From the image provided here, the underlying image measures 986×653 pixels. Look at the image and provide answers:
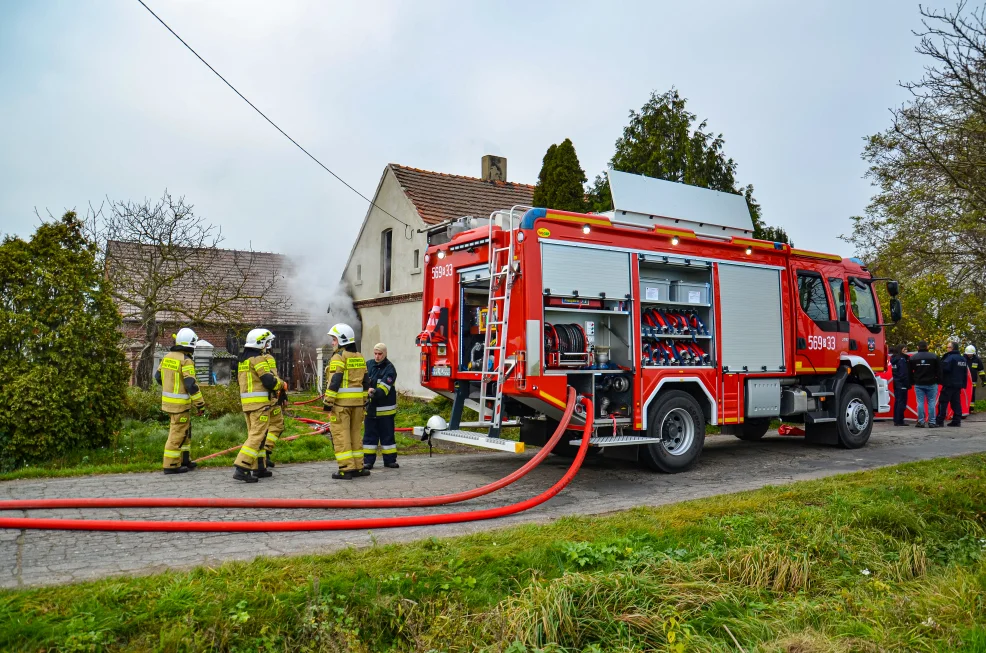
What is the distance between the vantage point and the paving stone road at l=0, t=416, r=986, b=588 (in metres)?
4.67

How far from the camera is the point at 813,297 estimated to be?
10.3m

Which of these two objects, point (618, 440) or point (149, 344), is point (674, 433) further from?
point (149, 344)

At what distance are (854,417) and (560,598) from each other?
8683mm

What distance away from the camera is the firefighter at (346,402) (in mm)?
7676

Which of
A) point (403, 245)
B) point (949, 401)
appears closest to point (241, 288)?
point (403, 245)

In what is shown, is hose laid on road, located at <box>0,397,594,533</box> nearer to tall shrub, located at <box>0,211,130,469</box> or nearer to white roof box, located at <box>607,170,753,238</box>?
tall shrub, located at <box>0,211,130,469</box>

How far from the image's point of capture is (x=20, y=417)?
25.3ft

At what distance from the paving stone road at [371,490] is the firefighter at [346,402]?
0.84 feet

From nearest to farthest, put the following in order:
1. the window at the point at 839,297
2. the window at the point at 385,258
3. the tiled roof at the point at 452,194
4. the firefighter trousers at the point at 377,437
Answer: the firefighter trousers at the point at 377,437
the window at the point at 839,297
the tiled roof at the point at 452,194
the window at the point at 385,258

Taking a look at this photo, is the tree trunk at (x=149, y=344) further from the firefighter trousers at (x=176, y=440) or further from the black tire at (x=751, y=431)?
the black tire at (x=751, y=431)

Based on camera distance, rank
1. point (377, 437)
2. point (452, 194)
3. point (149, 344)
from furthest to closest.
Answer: point (452, 194)
point (149, 344)
point (377, 437)

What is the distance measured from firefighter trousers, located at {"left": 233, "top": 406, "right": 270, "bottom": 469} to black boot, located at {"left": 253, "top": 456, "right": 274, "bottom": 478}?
0.15 meters

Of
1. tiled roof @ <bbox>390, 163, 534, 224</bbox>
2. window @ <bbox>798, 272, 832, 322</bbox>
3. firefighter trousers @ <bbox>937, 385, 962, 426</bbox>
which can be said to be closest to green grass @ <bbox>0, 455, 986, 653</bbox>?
window @ <bbox>798, 272, 832, 322</bbox>

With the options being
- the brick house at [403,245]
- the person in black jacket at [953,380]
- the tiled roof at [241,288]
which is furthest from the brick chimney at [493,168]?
the person in black jacket at [953,380]
